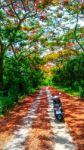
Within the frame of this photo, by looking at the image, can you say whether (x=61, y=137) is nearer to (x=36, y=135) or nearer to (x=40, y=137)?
(x=40, y=137)

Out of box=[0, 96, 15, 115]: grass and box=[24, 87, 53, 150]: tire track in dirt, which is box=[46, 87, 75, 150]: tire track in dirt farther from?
box=[0, 96, 15, 115]: grass

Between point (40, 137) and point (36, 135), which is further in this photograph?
point (36, 135)

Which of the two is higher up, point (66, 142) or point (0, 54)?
point (0, 54)

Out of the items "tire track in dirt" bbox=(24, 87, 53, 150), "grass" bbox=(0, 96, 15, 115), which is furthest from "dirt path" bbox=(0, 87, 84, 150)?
"grass" bbox=(0, 96, 15, 115)

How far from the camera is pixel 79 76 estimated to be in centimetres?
5162

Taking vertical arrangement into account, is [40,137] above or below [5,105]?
above

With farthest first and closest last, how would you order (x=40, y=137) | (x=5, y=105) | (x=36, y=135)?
(x=5, y=105) → (x=36, y=135) → (x=40, y=137)

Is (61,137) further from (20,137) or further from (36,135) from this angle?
(20,137)

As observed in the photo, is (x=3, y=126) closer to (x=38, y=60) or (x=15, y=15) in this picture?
(x=15, y=15)

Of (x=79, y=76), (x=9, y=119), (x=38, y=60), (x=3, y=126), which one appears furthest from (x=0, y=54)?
(x=38, y=60)

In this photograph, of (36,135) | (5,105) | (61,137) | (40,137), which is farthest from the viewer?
(5,105)

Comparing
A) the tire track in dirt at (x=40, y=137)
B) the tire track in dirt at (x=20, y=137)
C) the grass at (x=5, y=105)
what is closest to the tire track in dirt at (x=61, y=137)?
the tire track in dirt at (x=40, y=137)

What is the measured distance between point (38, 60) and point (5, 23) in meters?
31.7

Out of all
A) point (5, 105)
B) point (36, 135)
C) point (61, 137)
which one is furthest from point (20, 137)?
point (5, 105)
